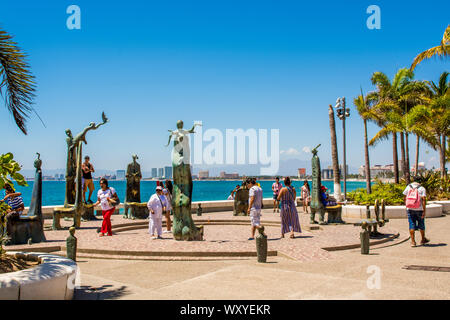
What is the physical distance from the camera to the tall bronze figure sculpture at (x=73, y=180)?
→ 554 inches

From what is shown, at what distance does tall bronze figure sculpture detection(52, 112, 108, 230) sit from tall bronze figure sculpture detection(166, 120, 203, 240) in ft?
14.0

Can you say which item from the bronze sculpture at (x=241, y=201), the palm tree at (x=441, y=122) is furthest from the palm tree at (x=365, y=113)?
the bronze sculpture at (x=241, y=201)

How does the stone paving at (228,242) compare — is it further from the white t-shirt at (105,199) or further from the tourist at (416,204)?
the tourist at (416,204)

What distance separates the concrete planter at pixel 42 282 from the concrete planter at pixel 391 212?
14.7m

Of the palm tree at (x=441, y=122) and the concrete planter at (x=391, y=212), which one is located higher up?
the palm tree at (x=441, y=122)

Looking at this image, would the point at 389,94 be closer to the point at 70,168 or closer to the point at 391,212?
the point at 391,212

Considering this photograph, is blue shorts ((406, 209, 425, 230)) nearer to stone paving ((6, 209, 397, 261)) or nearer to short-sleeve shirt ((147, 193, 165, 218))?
stone paving ((6, 209, 397, 261))

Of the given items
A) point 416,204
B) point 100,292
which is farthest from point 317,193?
point 100,292

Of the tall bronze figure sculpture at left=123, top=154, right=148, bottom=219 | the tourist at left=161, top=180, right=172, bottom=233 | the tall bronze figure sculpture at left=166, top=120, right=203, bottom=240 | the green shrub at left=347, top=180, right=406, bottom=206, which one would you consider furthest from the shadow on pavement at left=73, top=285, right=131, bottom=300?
the green shrub at left=347, top=180, right=406, bottom=206

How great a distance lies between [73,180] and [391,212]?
45.1 ft

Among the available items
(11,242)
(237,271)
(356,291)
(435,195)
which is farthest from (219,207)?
(356,291)

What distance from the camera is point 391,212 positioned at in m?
17.7

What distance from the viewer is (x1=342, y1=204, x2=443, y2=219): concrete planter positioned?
696 inches
